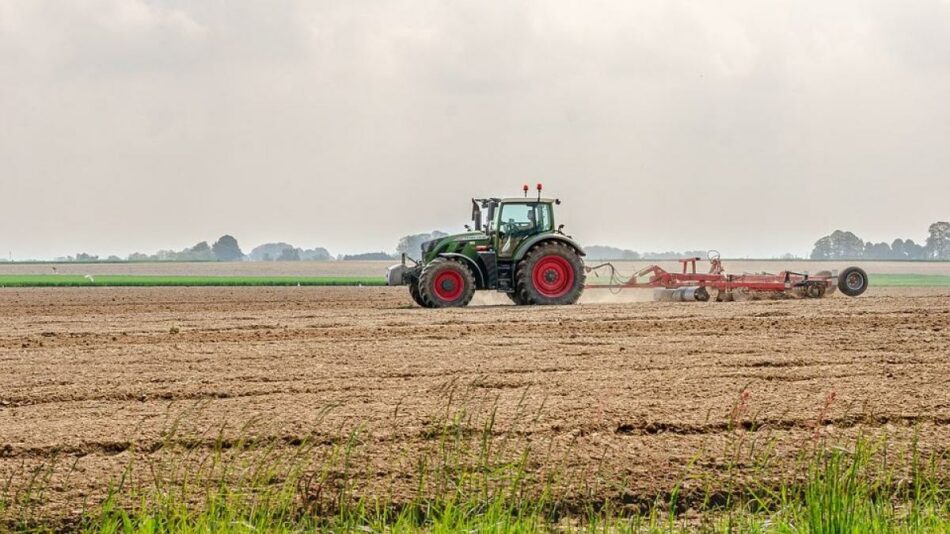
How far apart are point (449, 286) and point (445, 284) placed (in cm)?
9

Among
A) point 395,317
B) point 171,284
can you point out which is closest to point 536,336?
point 395,317

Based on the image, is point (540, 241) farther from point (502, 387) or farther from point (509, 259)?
point (502, 387)

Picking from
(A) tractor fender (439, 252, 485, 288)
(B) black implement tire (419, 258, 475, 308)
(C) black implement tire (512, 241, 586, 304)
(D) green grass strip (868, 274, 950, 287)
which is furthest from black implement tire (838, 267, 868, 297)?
(D) green grass strip (868, 274, 950, 287)

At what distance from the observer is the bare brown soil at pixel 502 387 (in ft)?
25.8

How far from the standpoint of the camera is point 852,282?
87.1 ft

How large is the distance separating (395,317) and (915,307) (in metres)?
9.20

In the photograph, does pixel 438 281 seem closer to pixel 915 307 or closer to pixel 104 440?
pixel 915 307

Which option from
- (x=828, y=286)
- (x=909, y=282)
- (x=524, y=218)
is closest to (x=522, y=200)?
(x=524, y=218)

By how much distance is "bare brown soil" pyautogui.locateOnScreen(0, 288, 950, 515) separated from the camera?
7.86 metres

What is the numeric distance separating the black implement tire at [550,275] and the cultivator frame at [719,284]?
0.91 meters

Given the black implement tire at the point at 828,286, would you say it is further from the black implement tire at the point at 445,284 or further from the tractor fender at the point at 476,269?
the black implement tire at the point at 445,284

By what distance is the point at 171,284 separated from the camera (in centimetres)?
4531

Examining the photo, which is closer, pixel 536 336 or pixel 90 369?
pixel 90 369

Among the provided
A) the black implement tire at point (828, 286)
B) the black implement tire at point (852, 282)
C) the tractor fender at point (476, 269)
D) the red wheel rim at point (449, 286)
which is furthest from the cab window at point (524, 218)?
the black implement tire at point (852, 282)
